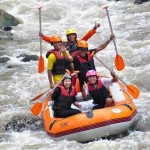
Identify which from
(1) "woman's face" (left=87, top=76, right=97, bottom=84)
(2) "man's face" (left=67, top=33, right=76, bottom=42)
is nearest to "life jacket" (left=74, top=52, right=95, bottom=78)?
(2) "man's face" (left=67, top=33, right=76, bottom=42)

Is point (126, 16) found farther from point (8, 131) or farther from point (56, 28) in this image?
point (8, 131)

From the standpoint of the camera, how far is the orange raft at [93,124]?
6.61 meters

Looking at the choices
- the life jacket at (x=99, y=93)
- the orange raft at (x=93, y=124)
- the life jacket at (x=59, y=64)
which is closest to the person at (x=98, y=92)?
the life jacket at (x=99, y=93)

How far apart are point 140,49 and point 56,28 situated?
4.89 meters

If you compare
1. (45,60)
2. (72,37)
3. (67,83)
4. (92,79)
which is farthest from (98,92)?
(45,60)

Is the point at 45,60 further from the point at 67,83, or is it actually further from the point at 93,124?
the point at 93,124

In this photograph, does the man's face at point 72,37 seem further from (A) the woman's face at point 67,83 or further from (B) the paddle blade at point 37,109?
(B) the paddle blade at point 37,109

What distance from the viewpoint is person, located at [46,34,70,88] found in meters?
7.86

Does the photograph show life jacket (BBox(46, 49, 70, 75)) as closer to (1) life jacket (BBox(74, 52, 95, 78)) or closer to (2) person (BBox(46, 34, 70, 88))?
(2) person (BBox(46, 34, 70, 88))

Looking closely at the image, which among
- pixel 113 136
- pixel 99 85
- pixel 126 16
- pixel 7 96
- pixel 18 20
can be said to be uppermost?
pixel 99 85

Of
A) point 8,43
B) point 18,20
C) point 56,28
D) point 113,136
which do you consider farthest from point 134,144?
point 18,20

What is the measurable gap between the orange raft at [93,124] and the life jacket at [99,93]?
26 centimetres

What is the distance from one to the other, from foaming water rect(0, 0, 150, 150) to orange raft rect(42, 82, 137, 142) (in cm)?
15

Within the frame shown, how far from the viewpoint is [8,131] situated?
771cm
